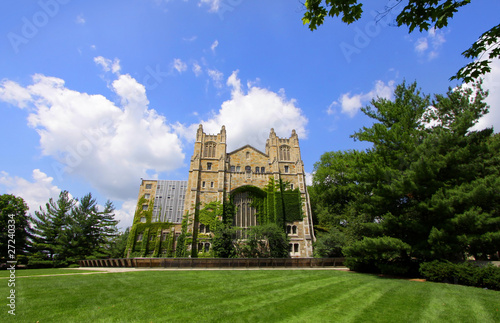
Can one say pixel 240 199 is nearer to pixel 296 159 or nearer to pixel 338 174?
pixel 296 159

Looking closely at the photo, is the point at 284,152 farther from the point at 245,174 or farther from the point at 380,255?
the point at 380,255

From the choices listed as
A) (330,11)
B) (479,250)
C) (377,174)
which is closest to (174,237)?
(377,174)

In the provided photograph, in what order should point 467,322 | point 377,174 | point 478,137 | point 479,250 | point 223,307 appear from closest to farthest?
1. point 467,322
2. point 223,307
3. point 479,250
4. point 478,137
5. point 377,174

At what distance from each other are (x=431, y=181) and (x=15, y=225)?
1517 inches

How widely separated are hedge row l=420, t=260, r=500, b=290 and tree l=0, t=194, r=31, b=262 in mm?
35754

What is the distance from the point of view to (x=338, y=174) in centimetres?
3203

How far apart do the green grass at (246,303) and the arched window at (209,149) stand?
24.3 meters

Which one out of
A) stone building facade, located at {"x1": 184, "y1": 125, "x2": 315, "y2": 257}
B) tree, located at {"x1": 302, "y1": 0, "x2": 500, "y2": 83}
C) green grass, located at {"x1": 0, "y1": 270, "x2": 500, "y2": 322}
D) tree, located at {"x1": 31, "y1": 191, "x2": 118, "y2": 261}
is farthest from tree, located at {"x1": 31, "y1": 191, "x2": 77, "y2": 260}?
tree, located at {"x1": 302, "y1": 0, "x2": 500, "y2": 83}

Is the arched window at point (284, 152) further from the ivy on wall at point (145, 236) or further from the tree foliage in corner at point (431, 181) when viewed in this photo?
the ivy on wall at point (145, 236)

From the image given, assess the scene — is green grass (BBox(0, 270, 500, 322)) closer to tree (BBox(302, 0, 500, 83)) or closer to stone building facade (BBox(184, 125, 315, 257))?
tree (BBox(302, 0, 500, 83))

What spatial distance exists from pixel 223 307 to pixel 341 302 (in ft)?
12.2

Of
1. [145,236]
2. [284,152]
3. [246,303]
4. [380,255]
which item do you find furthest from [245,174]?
[246,303]

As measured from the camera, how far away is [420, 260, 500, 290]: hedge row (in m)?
9.62

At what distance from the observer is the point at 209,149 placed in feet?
110
